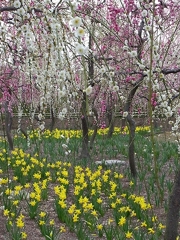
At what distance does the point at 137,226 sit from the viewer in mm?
3801

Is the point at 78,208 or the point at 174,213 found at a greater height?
the point at 174,213

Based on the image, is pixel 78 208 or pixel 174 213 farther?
pixel 78 208

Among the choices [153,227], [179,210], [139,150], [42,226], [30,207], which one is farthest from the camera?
[139,150]

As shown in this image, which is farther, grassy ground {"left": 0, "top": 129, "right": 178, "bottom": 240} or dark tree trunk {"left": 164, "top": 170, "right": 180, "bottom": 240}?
grassy ground {"left": 0, "top": 129, "right": 178, "bottom": 240}

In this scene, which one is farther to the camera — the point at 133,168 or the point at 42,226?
the point at 133,168

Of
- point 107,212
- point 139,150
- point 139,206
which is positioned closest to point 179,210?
point 139,206

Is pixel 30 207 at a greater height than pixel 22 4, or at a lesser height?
lesser

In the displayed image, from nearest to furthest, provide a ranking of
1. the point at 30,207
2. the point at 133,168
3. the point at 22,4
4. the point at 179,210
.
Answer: the point at 22,4, the point at 179,210, the point at 30,207, the point at 133,168

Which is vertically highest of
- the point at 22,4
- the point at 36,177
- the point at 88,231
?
the point at 22,4

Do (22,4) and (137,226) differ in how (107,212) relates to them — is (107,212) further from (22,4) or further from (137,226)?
(22,4)

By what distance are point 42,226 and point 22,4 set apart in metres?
1.99

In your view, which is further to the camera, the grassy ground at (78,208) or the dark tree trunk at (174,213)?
the grassy ground at (78,208)

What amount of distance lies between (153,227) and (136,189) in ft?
5.32

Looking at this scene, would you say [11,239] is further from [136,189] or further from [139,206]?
[136,189]
